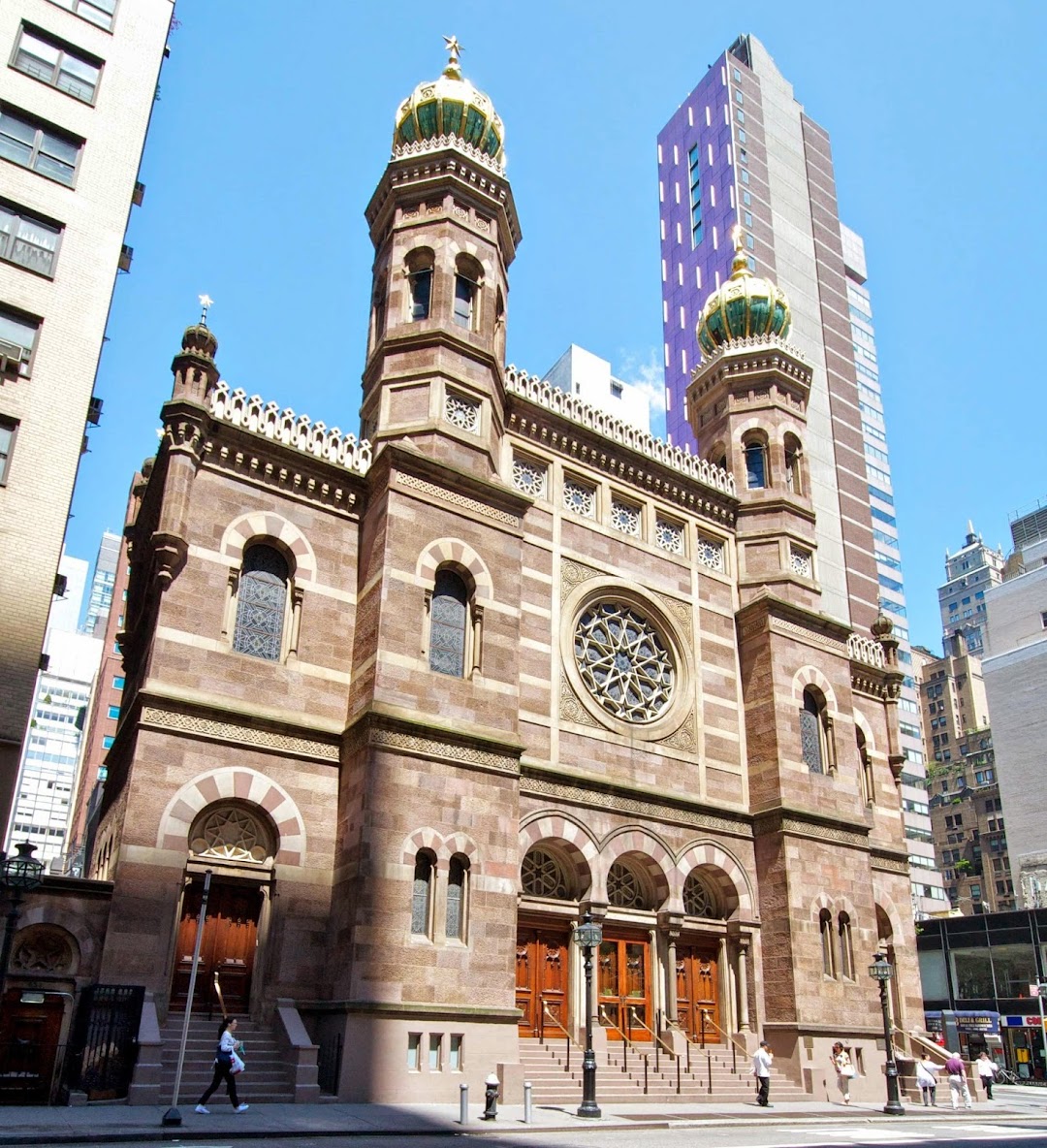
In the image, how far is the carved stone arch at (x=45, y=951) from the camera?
57.4ft

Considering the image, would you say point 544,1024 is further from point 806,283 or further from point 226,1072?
point 806,283

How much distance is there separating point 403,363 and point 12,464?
29.9 feet

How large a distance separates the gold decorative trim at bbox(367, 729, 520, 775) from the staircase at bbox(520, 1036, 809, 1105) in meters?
5.77

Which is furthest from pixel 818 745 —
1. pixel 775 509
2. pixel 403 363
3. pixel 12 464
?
pixel 12 464

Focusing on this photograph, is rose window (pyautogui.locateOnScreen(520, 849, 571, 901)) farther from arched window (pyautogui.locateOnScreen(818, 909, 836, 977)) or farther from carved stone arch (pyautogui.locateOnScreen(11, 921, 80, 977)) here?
carved stone arch (pyautogui.locateOnScreen(11, 921, 80, 977))

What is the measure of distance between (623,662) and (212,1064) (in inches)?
538

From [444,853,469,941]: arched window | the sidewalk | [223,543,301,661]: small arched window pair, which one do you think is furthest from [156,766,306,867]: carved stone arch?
the sidewalk

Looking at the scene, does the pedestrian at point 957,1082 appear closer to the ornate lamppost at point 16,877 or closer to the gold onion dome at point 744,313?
the gold onion dome at point 744,313

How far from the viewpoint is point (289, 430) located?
23.3 metres

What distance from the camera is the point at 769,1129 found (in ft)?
60.3

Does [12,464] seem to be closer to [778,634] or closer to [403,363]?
[403,363]

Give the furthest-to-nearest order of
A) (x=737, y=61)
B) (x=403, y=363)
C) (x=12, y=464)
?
(x=737, y=61) < (x=403, y=363) < (x=12, y=464)

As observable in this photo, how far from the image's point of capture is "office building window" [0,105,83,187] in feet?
87.6

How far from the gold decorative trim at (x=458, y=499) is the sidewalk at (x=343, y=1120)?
474 inches
